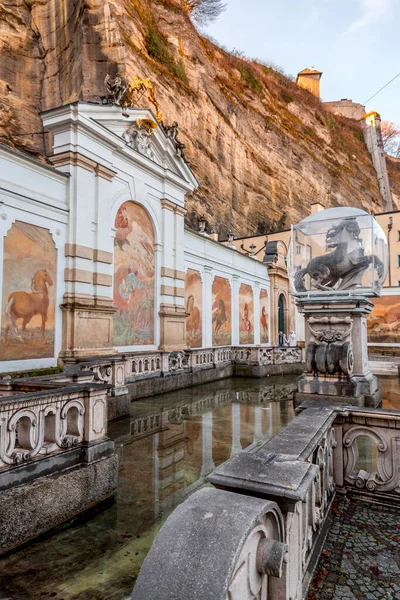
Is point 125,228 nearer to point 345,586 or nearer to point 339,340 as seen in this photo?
point 339,340

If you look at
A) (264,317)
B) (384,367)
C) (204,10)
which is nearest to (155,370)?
(384,367)

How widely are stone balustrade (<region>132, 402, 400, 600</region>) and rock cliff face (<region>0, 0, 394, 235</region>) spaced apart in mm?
21354

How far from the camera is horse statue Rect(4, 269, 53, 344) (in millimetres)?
7992

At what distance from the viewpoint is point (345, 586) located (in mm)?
2342

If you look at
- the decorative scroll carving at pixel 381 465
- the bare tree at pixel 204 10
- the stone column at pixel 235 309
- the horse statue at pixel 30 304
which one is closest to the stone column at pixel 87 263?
the horse statue at pixel 30 304

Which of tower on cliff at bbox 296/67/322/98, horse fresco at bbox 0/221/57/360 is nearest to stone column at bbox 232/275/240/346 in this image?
horse fresco at bbox 0/221/57/360

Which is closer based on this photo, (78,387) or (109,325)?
(78,387)

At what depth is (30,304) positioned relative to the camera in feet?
27.9

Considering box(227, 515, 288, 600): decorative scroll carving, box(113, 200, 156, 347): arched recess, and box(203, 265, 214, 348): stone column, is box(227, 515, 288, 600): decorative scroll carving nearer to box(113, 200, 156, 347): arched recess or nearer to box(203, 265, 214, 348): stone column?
box(113, 200, 156, 347): arched recess

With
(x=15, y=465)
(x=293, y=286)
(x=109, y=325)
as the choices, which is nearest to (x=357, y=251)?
(x=293, y=286)

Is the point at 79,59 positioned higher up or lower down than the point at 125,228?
Result: higher up

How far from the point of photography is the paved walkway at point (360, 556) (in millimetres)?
2305

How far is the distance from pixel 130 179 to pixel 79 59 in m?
14.5

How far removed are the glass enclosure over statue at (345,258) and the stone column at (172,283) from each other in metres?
7.02
